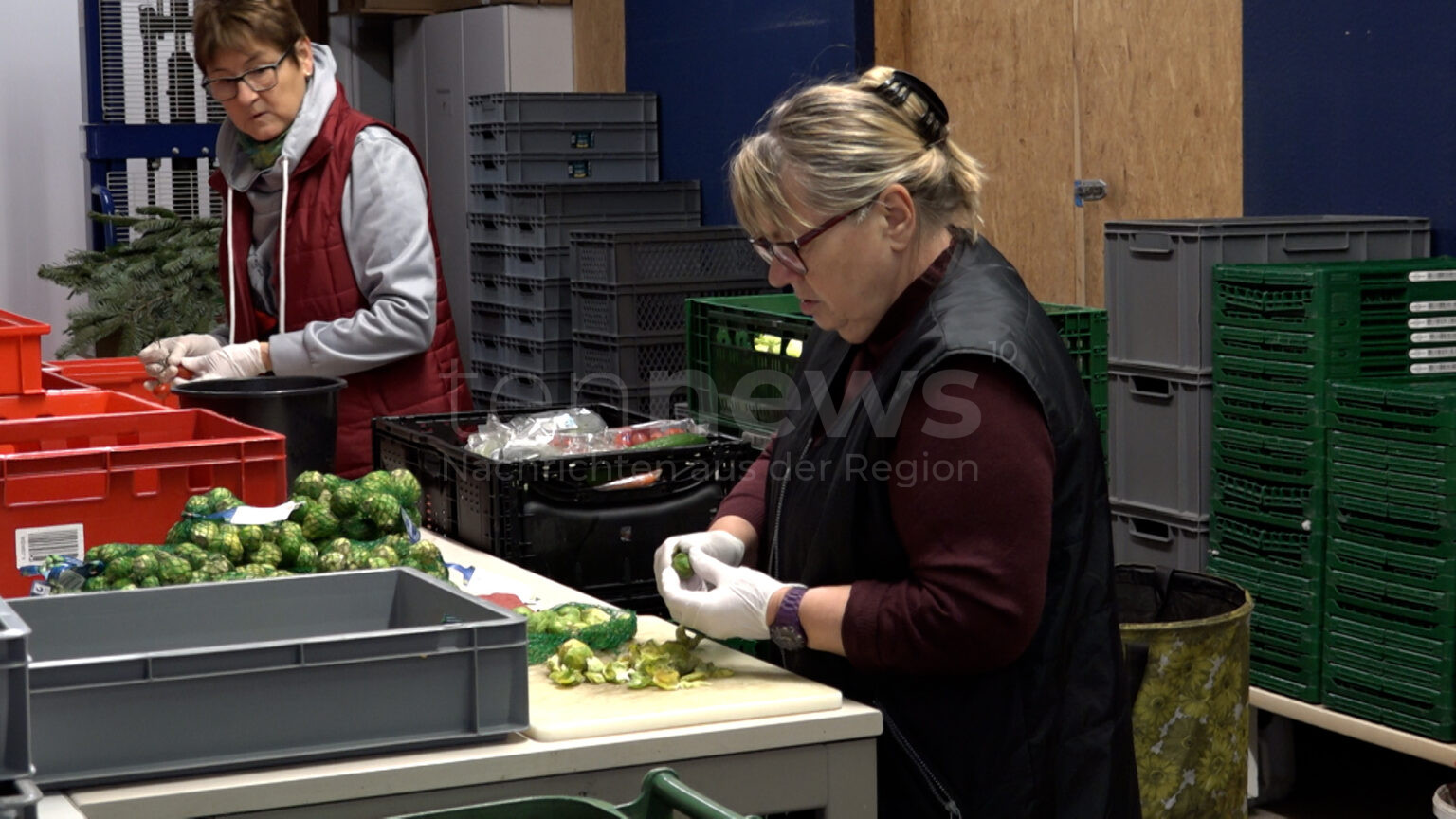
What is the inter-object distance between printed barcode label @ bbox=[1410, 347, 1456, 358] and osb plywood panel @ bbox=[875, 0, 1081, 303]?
62.6 inches

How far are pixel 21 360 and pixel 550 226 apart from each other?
3298 mm

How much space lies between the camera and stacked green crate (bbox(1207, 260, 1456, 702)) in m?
3.66

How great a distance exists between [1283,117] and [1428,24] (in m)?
0.52

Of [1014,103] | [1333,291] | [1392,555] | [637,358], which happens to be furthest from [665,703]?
[1014,103]

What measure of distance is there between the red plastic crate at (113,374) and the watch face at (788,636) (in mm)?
2042

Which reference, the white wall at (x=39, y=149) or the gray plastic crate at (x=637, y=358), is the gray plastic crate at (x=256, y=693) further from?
the white wall at (x=39, y=149)

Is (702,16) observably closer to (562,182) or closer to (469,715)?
(562,182)

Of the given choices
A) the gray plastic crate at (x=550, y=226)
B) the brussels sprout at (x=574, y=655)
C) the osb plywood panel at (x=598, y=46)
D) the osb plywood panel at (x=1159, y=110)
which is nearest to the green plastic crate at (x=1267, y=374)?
the osb plywood panel at (x=1159, y=110)

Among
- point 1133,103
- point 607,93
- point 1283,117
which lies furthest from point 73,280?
point 1283,117

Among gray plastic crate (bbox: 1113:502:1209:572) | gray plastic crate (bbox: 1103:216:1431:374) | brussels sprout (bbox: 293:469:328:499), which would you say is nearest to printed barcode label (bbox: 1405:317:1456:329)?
gray plastic crate (bbox: 1103:216:1431:374)

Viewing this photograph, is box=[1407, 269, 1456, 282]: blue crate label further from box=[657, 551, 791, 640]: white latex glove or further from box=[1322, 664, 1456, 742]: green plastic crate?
box=[657, 551, 791, 640]: white latex glove

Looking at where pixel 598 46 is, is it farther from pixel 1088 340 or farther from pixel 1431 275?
pixel 1431 275

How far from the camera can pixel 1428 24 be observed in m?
3.96

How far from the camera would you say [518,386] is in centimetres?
657
